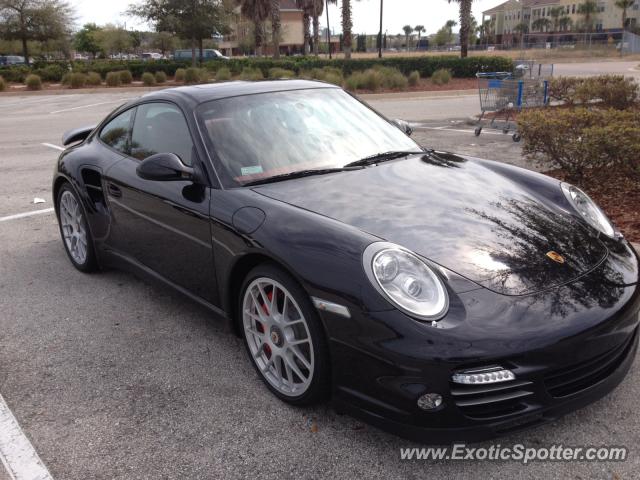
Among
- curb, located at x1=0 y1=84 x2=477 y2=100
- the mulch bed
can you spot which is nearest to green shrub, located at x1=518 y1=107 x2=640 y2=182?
the mulch bed

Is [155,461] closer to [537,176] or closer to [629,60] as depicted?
[537,176]

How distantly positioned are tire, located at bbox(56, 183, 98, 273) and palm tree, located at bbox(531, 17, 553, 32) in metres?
124

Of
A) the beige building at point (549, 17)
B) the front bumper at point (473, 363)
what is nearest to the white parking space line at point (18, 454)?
the front bumper at point (473, 363)

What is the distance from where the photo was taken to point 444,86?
2675 cm

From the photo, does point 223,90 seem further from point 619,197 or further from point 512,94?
point 512,94

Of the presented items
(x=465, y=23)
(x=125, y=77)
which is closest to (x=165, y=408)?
(x=125, y=77)

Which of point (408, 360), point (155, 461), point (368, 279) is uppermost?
point (368, 279)

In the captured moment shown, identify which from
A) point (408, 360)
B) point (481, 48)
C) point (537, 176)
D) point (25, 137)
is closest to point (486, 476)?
point (408, 360)

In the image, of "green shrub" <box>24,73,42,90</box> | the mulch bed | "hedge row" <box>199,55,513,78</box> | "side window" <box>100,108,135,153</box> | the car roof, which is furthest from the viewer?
"hedge row" <box>199,55,513,78</box>

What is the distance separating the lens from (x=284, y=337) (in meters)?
2.86

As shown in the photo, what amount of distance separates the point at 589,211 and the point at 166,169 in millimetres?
2385

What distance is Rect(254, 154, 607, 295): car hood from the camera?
8.72 ft

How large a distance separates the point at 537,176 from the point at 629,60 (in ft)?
166

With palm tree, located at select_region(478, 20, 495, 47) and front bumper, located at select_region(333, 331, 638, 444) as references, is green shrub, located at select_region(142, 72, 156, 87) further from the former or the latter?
palm tree, located at select_region(478, 20, 495, 47)
